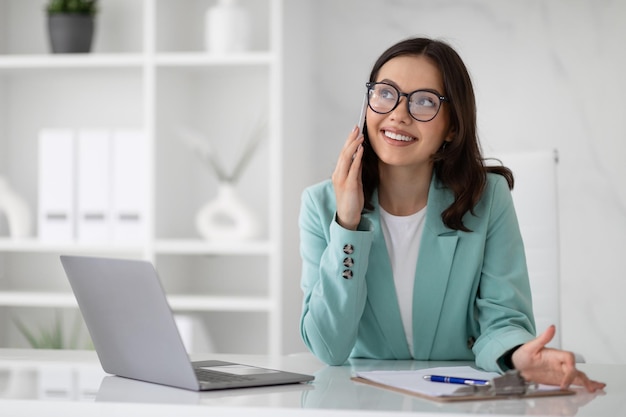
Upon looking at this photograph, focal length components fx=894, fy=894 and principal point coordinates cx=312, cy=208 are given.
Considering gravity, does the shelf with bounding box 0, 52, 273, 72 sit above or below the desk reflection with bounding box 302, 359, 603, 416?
above

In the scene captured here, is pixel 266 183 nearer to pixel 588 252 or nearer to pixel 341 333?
pixel 588 252

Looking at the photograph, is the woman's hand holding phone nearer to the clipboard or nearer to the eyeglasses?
the eyeglasses

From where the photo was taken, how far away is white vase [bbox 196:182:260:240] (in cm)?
303

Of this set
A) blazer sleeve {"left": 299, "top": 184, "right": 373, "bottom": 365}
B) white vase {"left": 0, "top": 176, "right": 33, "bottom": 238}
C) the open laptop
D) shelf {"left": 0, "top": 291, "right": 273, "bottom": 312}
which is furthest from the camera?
white vase {"left": 0, "top": 176, "right": 33, "bottom": 238}

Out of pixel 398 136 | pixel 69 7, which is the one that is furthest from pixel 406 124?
pixel 69 7

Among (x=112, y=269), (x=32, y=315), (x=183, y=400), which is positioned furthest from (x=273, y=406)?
(x=32, y=315)

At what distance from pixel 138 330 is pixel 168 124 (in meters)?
1.94

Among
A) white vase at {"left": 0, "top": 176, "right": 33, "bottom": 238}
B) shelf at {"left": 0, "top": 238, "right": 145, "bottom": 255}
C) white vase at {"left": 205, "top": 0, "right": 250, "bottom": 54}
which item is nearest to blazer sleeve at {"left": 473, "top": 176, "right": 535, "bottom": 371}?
white vase at {"left": 205, "top": 0, "right": 250, "bottom": 54}

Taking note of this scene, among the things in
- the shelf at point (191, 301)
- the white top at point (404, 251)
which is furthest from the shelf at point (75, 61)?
the white top at point (404, 251)

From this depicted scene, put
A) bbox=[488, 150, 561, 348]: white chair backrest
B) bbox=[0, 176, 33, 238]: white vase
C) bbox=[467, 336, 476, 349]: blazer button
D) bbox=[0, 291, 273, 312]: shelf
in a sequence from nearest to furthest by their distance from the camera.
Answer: bbox=[467, 336, 476, 349]: blazer button < bbox=[488, 150, 561, 348]: white chair backrest < bbox=[0, 291, 273, 312]: shelf < bbox=[0, 176, 33, 238]: white vase

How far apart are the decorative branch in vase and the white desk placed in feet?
5.31

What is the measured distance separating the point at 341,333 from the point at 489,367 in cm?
31

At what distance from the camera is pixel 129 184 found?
306cm

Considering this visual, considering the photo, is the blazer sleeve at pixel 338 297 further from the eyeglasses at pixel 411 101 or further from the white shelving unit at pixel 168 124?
the white shelving unit at pixel 168 124
